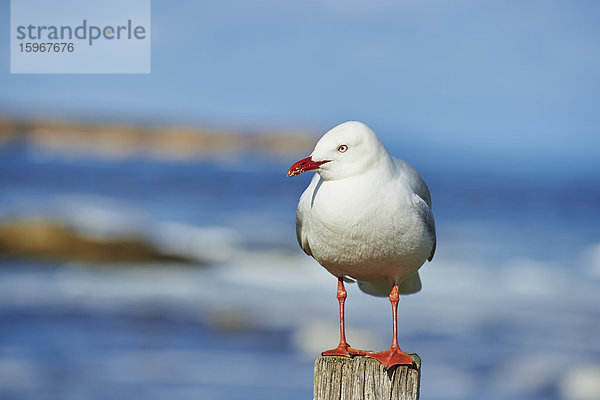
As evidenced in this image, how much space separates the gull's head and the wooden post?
0.84m

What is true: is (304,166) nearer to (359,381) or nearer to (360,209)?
(360,209)

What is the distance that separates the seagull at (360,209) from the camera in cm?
345

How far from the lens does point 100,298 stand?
1292 centimetres

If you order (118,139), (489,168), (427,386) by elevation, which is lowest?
(427,386)

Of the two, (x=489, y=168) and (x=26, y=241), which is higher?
(x=489, y=168)

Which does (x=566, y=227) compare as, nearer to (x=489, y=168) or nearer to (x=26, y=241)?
(x=26, y=241)

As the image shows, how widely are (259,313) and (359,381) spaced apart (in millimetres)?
8507

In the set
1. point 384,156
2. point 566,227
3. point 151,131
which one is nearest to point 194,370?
point 384,156

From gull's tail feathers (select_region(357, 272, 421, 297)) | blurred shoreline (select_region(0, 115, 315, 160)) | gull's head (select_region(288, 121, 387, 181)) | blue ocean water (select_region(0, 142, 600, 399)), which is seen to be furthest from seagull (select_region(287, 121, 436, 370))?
blurred shoreline (select_region(0, 115, 315, 160))

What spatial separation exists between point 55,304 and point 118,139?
41.2 m

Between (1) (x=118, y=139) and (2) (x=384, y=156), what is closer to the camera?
(2) (x=384, y=156)

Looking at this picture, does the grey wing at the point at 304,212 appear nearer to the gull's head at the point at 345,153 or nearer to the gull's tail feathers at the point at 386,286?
the gull's head at the point at 345,153

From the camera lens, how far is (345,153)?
Answer: 11.5 feet

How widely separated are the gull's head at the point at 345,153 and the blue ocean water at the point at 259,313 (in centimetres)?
487
